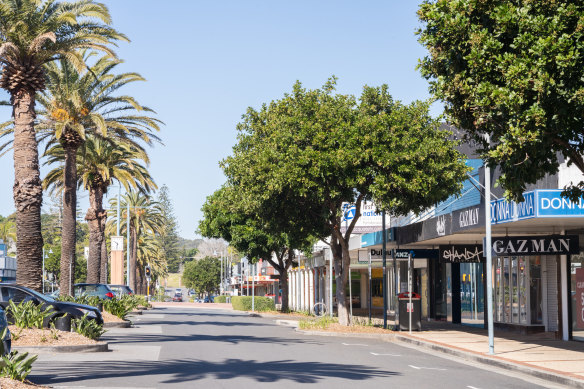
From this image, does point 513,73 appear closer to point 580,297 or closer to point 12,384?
point 12,384

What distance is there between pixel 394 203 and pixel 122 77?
14.2 m

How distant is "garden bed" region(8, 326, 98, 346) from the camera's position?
17.8 metres

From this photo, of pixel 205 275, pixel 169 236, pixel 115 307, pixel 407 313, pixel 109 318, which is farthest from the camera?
pixel 169 236

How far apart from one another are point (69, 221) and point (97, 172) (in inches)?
320

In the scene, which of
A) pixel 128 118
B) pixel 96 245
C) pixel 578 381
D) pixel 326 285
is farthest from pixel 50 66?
pixel 326 285

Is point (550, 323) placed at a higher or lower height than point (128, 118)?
lower

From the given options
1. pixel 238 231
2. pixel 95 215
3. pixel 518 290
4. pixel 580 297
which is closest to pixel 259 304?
pixel 238 231

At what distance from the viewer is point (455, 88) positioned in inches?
549

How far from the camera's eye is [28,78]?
24.3 meters

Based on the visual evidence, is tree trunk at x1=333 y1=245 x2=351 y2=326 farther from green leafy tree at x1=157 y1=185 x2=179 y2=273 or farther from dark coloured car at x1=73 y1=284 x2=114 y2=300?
green leafy tree at x1=157 y1=185 x2=179 y2=273

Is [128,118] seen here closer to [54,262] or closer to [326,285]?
[326,285]

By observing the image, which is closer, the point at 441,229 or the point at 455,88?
the point at 455,88

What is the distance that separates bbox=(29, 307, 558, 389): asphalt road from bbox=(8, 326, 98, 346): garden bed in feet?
2.79

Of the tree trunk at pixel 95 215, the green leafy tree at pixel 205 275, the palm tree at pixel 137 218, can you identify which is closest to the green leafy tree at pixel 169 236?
the green leafy tree at pixel 205 275
